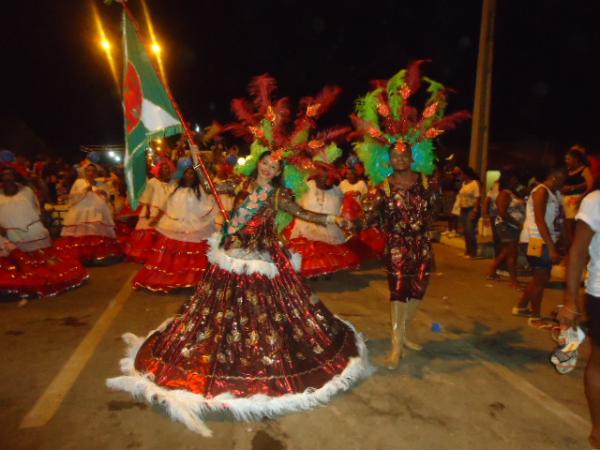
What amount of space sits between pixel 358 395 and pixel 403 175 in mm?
1914

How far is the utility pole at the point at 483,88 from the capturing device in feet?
32.8

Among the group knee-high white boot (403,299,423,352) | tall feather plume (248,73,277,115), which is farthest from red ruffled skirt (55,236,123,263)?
knee-high white boot (403,299,423,352)

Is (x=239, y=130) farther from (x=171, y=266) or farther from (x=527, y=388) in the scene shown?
(x=171, y=266)

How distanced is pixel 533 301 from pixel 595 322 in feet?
9.30

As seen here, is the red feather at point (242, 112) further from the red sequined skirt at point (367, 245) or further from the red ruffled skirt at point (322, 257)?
the red sequined skirt at point (367, 245)

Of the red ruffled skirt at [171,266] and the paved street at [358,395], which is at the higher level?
the red ruffled skirt at [171,266]

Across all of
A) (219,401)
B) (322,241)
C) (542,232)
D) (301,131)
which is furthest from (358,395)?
(322,241)

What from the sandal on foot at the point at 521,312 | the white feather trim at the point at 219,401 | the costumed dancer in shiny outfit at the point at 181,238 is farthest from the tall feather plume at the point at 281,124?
the sandal on foot at the point at 521,312

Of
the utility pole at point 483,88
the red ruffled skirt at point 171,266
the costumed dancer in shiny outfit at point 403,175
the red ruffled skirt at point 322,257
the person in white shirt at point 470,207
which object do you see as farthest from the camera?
the utility pole at point 483,88

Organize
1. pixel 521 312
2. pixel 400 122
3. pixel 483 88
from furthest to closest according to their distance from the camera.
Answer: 1. pixel 483 88
2. pixel 521 312
3. pixel 400 122

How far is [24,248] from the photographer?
646 centimetres

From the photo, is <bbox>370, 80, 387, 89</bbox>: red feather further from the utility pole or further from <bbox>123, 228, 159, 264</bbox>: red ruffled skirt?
the utility pole

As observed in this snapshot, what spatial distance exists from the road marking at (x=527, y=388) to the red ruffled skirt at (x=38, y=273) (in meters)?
5.21

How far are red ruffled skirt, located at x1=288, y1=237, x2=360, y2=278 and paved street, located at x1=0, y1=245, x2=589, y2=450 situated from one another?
1261mm
